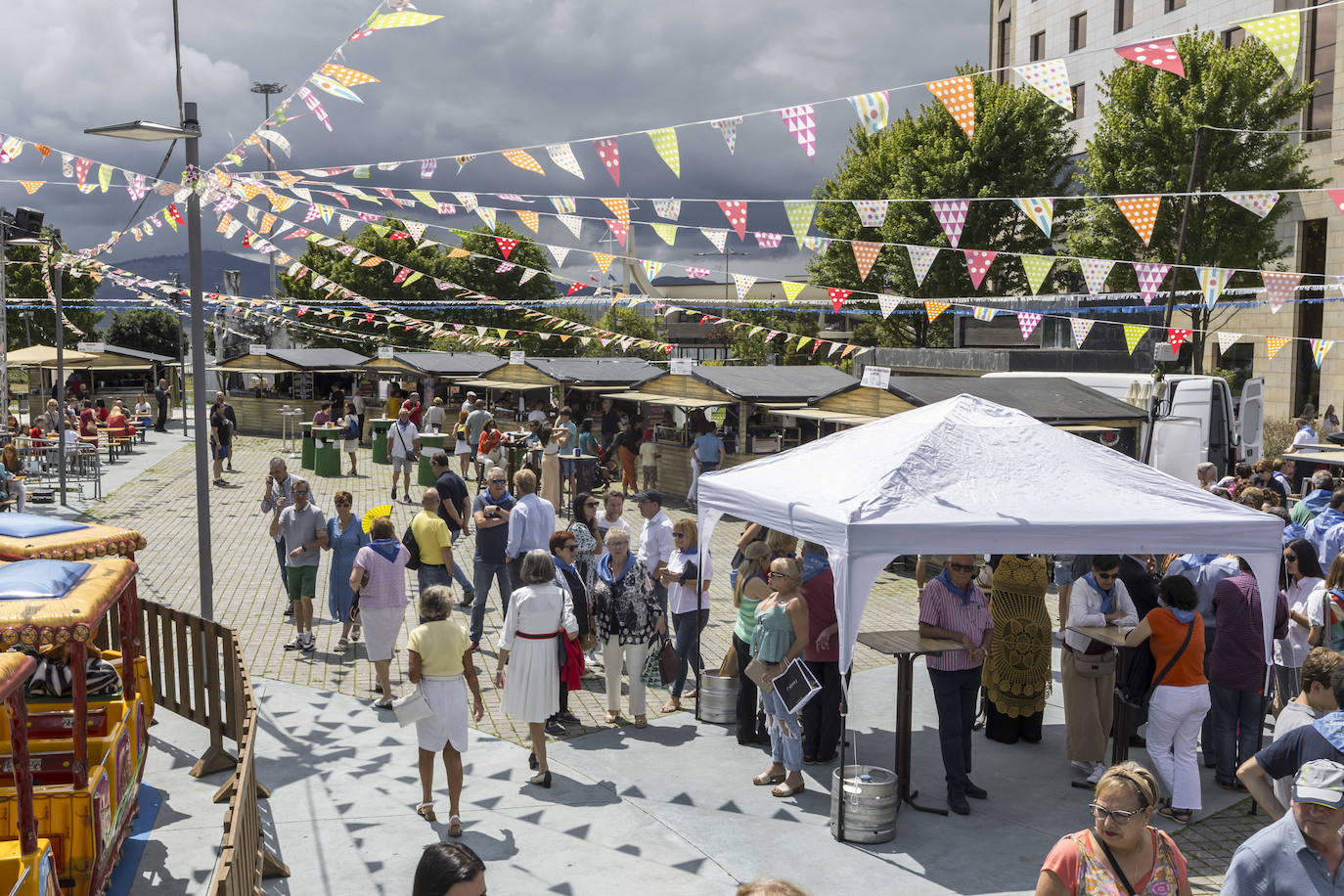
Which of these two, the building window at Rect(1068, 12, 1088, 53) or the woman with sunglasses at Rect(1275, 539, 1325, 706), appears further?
the building window at Rect(1068, 12, 1088, 53)

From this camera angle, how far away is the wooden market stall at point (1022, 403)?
16922 mm

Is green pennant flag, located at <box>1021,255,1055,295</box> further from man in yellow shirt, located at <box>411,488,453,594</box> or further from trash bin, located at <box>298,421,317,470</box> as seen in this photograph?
trash bin, located at <box>298,421,317,470</box>

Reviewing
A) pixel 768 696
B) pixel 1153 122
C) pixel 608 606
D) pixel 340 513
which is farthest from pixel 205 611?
pixel 1153 122

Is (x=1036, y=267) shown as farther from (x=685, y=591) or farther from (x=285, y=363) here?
(x=285, y=363)

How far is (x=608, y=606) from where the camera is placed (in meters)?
8.73

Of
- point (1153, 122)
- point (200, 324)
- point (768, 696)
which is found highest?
point (1153, 122)

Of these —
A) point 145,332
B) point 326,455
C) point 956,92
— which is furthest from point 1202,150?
point 145,332

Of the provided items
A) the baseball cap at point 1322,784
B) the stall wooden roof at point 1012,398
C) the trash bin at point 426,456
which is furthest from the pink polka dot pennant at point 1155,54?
the trash bin at point 426,456

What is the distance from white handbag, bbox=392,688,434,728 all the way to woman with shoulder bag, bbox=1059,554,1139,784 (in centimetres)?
442

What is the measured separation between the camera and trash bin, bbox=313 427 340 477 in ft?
85.4

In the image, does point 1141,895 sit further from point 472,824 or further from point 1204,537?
point 472,824

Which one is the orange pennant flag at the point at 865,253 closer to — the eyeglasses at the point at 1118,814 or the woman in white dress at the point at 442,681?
the woman in white dress at the point at 442,681

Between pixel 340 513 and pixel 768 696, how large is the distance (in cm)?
494

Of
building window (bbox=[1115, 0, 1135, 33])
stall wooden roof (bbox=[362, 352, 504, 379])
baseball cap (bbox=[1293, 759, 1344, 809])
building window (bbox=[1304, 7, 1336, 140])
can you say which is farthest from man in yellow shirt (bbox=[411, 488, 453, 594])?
building window (bbox=[1115, 0, 1135, 33])
